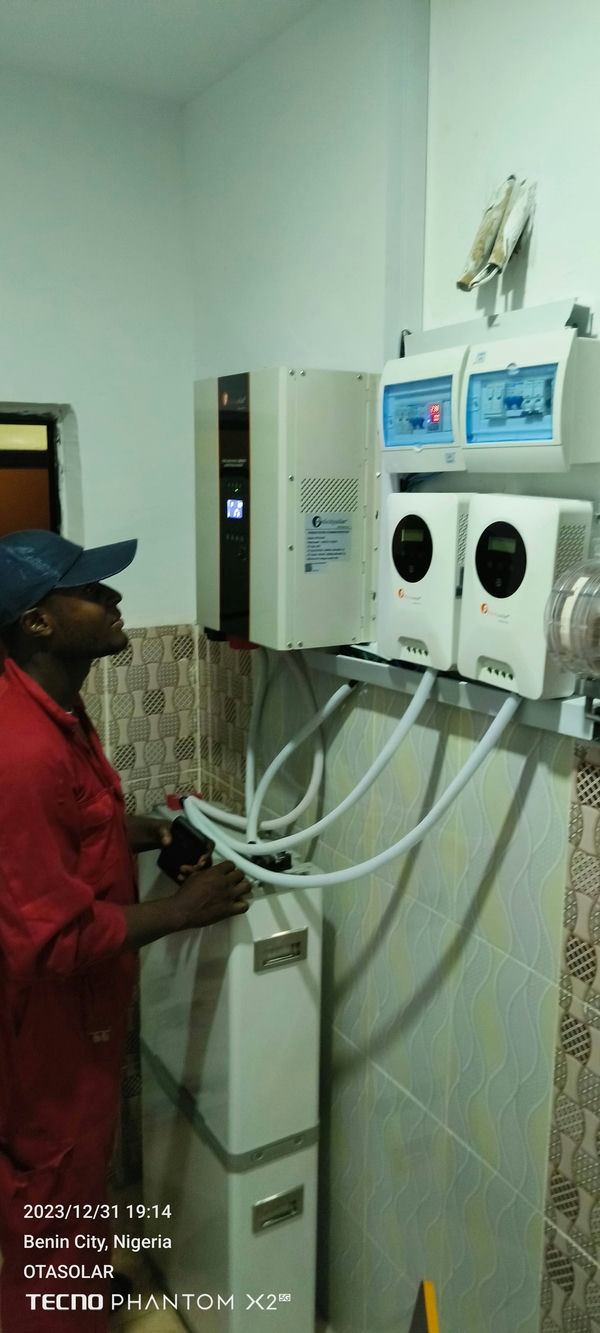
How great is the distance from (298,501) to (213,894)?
0.62 metres

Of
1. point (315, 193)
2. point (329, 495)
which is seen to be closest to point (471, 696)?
point (329, 495)

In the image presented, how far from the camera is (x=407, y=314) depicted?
1.38 metres

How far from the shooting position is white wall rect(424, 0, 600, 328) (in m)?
1.08

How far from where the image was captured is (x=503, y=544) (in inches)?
43.3

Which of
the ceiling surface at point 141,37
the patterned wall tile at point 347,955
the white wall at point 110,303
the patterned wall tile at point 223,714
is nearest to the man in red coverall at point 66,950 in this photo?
the patterned wall tile at point 347,955

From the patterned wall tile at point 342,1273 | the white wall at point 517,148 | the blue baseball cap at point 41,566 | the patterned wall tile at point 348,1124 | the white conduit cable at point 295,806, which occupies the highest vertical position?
the white wall at point 517,148

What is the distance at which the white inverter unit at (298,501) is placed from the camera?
1367 mm

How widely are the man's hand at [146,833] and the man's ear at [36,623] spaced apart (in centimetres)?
46

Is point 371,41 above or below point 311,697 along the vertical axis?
above

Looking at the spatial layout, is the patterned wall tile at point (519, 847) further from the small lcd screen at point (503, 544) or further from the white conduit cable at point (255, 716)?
the white conduit cable at point (255, 716)

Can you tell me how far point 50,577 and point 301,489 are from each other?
40cm

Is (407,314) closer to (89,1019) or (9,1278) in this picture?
(89,1019)

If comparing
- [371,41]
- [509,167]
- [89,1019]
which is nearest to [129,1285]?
[89,1019]

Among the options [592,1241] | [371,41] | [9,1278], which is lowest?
[9,1278]
